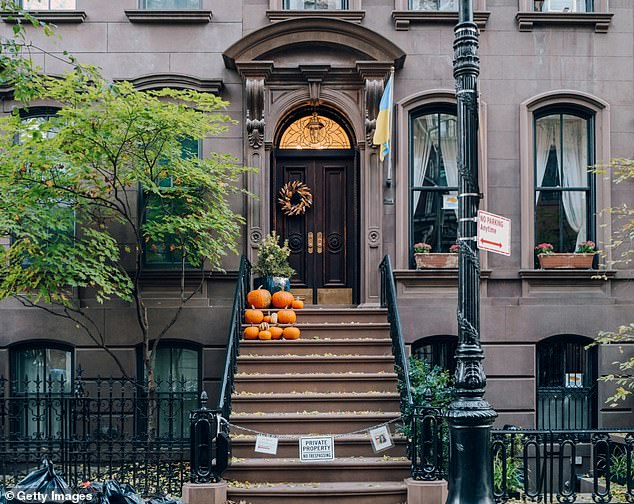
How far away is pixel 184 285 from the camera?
13859 millimetres

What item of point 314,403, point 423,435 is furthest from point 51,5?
point 423,435

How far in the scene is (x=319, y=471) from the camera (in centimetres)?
1071

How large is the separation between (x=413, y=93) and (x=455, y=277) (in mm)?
3183

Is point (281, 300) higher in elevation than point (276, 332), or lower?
higher

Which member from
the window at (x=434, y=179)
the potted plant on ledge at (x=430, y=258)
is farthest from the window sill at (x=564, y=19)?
the potted plant on ledge at (x=430, y=258)

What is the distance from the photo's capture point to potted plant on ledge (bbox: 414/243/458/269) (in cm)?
1405

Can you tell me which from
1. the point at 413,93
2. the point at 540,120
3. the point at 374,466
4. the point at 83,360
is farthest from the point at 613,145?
the point at 83,360

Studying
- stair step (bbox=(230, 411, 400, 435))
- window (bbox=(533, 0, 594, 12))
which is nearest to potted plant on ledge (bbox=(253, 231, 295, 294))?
stair step (bbox=(230, 411, 400, 435))

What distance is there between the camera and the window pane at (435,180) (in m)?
14.4

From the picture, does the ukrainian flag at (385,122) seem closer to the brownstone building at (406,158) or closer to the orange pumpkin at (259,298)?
the brownstone building at (406,158)

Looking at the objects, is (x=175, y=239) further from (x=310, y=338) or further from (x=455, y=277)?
(x=455, y=277)

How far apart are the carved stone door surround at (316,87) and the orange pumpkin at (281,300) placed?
1.01 metres

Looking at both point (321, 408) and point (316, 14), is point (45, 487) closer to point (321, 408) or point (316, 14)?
point (321, 408)

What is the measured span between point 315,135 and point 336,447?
235 inches
